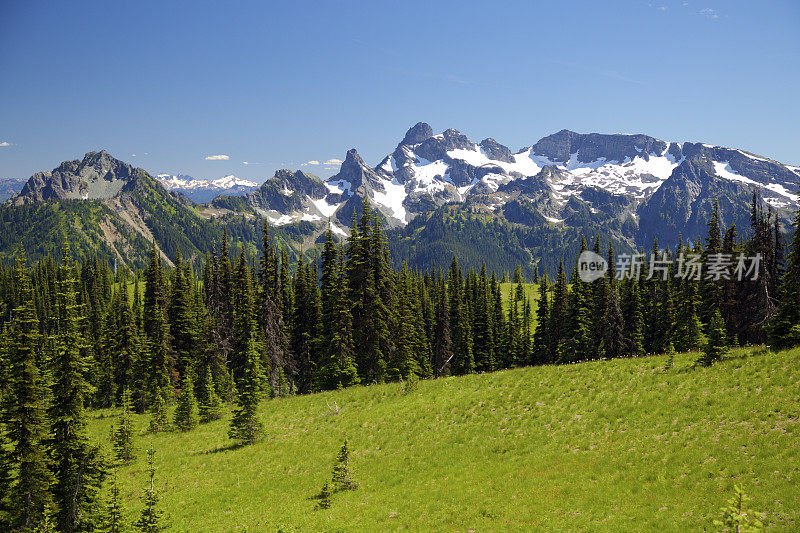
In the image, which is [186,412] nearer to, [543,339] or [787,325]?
[787,325]

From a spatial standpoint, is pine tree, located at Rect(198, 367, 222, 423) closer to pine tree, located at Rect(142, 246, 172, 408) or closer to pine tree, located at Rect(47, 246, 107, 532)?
pine tree, located at Rect(142, 246, 172, 408)

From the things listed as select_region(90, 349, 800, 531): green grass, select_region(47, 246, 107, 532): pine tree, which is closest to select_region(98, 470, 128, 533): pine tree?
select_region(47, 246, 107, 532): pine tree

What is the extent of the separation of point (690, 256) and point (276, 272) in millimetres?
60166

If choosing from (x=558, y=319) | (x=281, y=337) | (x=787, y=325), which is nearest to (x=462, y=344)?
(x=558, y=319)

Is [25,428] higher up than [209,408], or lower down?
higher up

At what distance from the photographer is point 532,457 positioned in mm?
22984

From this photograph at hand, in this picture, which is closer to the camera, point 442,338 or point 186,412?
point 186,412

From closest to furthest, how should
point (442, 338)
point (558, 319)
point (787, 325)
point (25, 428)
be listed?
point (25, 428)
point (787, 325)
point (558, 319)
point (442, 338)

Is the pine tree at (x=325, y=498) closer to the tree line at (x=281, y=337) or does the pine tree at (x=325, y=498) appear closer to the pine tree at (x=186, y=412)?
the tree line at (x=281, y=337)

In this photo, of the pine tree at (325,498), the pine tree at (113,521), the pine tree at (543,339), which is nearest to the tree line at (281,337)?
the pine tree at (543,339)

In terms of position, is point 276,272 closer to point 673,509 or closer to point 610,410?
point 610,410

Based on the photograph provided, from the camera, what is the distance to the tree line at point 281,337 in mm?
21375

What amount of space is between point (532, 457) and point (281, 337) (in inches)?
1578

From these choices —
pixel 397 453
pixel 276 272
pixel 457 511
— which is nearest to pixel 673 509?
pixel 457 511
